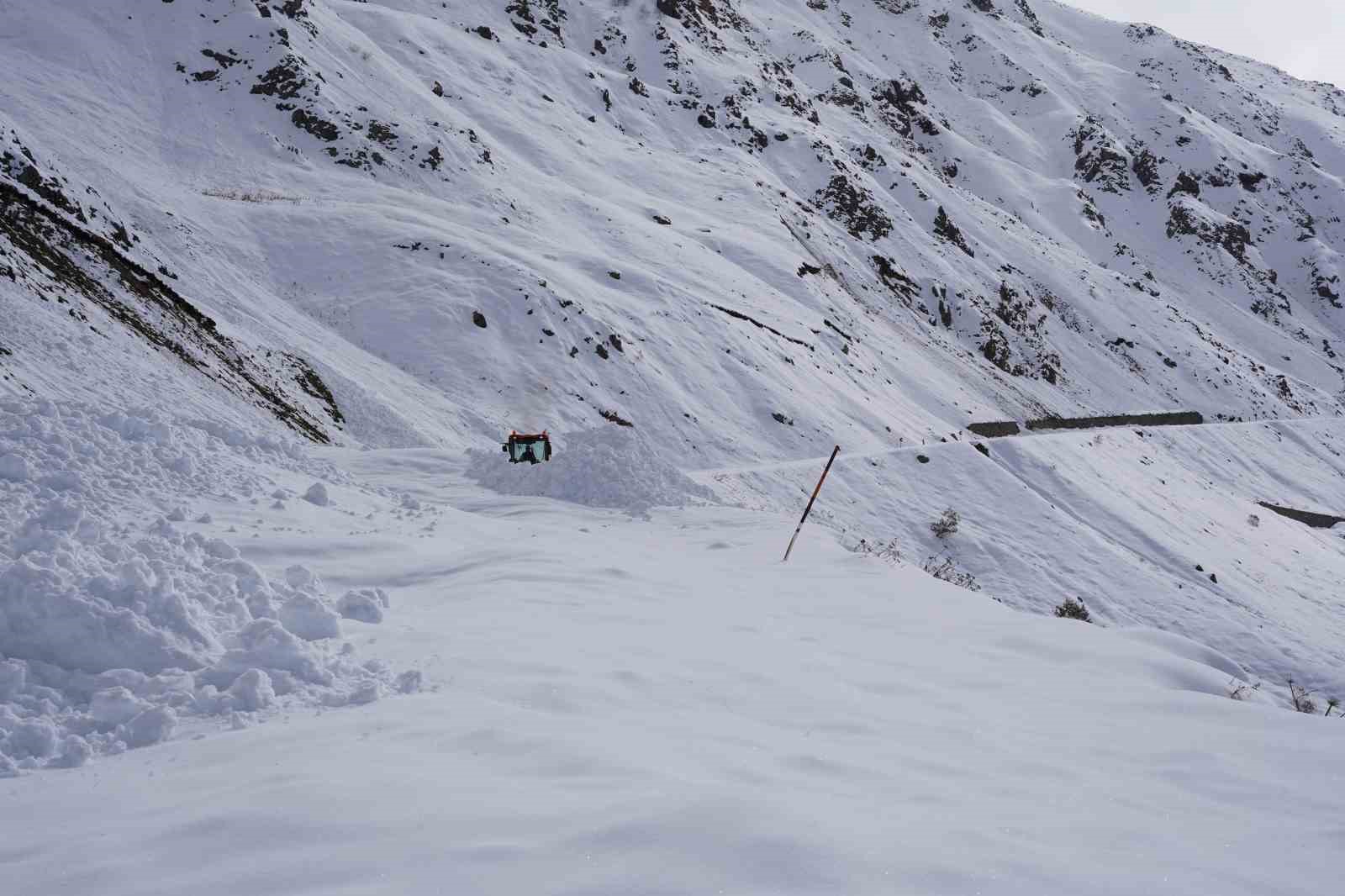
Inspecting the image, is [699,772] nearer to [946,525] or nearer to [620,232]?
[946,525]

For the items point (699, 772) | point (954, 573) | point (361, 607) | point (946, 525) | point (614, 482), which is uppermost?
point (699, 772)

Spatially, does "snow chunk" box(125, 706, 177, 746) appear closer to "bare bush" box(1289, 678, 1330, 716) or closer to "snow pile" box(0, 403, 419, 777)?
"snow pile" box(0, 403, 419, 777)

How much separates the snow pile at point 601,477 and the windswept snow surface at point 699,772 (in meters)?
5.33

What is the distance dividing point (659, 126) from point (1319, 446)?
159 feet

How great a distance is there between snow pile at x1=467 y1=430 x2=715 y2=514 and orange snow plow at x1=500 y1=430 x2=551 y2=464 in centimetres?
25

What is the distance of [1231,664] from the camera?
26.9ft

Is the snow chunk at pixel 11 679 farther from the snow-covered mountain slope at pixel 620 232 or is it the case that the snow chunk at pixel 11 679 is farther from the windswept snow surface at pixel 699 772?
the snow-covered mountain slope at pixel 620 232

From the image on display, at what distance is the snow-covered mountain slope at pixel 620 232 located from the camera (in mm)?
24672

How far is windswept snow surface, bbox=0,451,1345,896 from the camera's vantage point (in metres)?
3.04

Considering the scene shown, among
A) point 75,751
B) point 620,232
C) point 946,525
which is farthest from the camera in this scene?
point 620,232

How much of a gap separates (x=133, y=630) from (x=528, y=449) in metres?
10.0

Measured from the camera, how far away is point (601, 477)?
13.6 m

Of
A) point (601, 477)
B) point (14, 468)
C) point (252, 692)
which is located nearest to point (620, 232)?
point (601, 477)

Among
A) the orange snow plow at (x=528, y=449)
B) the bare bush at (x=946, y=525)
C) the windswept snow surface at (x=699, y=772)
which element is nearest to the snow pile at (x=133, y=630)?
the windswept snow surface at (x=699, y=772)
